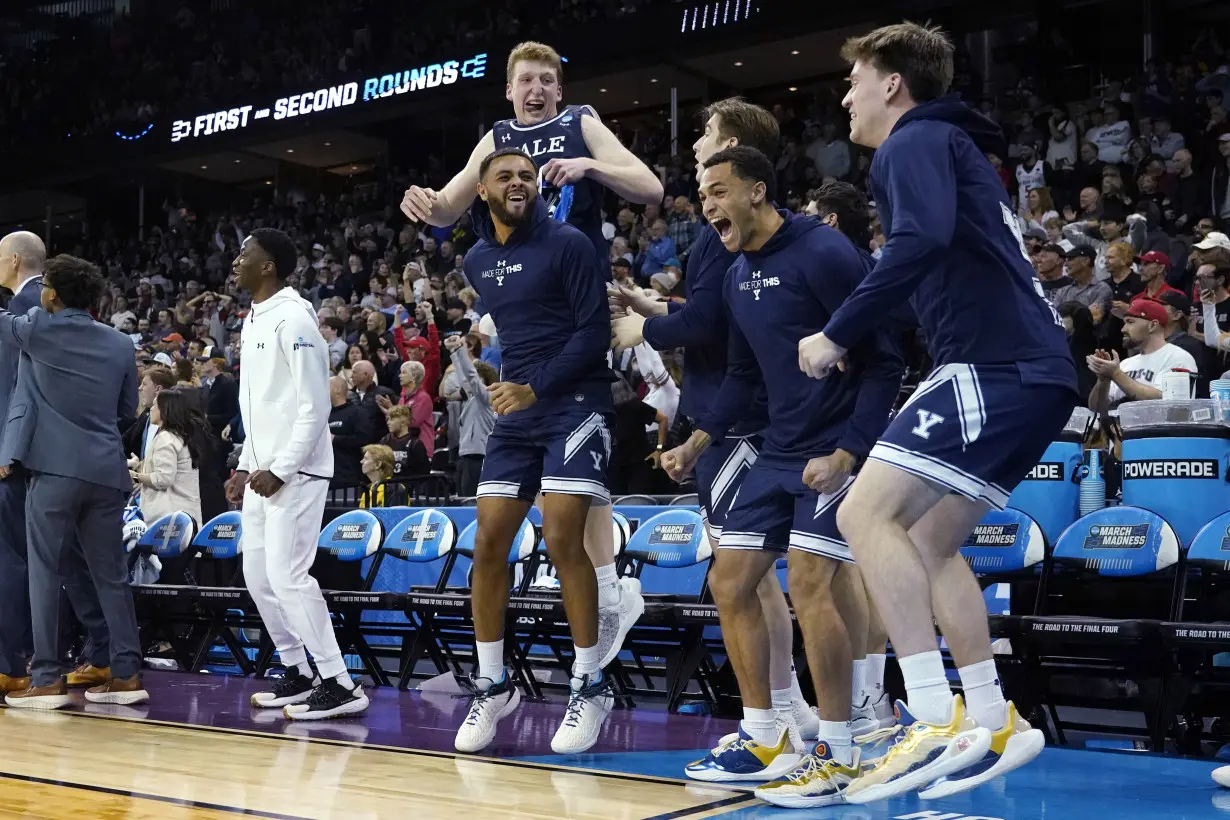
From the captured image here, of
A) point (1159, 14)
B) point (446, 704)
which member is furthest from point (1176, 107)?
point (446, 704)

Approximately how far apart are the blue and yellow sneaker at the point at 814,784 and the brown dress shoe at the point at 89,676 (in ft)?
Answer: 13.3

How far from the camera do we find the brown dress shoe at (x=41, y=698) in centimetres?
600

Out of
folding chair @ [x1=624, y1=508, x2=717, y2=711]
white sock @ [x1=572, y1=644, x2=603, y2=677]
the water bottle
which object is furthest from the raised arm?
the water bottle

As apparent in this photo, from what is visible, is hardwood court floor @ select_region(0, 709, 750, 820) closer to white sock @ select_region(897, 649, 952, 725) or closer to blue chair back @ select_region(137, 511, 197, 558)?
white sock @ select_region(897, 649, 952, 725)

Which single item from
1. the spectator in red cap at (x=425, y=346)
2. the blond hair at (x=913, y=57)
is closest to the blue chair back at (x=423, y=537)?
the blond hair at (x=913, y=57)

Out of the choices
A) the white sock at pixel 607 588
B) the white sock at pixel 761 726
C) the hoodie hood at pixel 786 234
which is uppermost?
→ the hoodie hood at pixel 786 234

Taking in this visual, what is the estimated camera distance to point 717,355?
4711 millimetres

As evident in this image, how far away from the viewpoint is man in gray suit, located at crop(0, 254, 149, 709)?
6008 millimetres

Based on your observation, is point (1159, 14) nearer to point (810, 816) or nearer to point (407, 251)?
point (407, 251)

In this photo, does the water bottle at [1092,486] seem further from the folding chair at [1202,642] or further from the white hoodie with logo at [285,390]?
the white hoodie with logo at [285,390]

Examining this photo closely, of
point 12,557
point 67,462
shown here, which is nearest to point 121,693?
point 12,557

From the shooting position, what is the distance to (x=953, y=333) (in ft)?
11.1

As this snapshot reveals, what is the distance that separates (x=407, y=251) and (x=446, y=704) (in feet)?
46.7

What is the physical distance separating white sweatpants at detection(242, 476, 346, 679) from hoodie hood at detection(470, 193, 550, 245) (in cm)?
149
